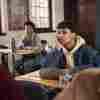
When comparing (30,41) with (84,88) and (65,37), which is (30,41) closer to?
(65,37)

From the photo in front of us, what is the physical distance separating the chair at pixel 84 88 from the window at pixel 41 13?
3325mm

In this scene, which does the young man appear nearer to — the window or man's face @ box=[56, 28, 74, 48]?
the window

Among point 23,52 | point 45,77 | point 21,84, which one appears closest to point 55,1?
point 23,52

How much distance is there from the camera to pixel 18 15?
379 cm

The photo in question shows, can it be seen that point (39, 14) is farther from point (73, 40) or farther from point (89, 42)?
point (73, 40)

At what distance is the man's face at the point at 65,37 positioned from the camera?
2.64m

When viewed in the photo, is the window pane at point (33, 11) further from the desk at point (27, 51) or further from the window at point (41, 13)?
the desk at point (27, 51)

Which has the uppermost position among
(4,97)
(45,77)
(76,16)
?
(76,16)

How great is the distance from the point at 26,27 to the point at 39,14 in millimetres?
322

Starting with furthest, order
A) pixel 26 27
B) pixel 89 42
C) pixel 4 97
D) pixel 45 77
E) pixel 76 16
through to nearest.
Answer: pixel 26 27 → pixel 76 16 → pixel 89 42 → pixel 45 77 → pixel 4 97

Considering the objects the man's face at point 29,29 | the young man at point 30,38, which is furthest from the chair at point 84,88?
the man's face at point 29,29

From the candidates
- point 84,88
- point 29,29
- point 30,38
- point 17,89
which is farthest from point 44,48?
point 84,88

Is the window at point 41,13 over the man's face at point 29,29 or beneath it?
over

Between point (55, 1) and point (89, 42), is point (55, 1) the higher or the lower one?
the higher one
